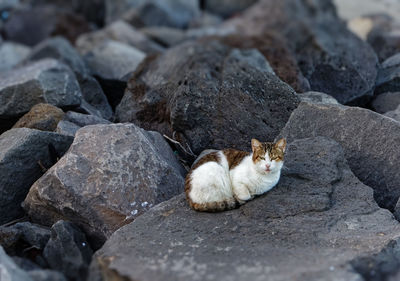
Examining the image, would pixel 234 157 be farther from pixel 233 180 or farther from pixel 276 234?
pixel 276 234

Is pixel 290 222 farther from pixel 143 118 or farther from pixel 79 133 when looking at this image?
pixel 143 118

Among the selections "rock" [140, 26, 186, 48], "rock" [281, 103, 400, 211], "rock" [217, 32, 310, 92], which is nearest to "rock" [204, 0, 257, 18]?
"rock" [140, 26, 186, 48]

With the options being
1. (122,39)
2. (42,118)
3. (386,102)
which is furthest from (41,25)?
(386,102)

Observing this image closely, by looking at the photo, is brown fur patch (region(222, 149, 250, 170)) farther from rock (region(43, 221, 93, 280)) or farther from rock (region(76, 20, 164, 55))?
rock (region(76, 20, 164, 55))

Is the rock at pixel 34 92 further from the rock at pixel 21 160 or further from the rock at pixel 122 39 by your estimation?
the rock at pixel 122 39

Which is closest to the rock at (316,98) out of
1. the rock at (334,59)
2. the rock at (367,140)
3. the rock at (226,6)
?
the rock at (367,140)

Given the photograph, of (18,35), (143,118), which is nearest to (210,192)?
(143,118)
